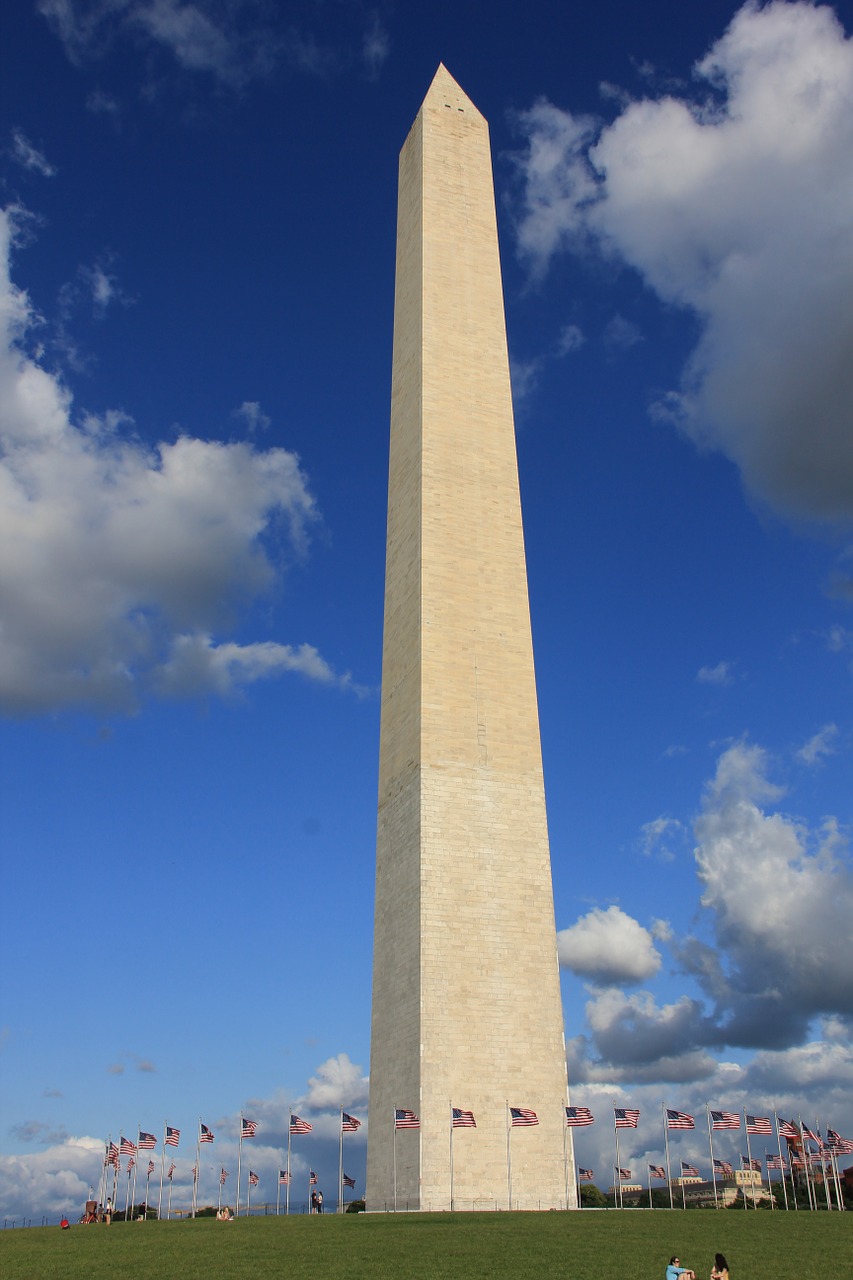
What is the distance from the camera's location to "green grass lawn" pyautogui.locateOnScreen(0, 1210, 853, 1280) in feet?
58.1

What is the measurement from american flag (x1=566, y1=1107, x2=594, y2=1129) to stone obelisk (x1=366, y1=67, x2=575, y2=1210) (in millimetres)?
337

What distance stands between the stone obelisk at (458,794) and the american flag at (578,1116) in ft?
1.11

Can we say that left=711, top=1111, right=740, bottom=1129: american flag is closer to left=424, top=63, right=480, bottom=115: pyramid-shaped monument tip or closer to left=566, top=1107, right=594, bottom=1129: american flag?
left=566, top=1107, right=594, bottom=1129: american flag

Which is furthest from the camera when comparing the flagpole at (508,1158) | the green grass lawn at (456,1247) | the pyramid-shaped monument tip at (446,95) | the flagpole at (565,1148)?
the pyramid-shaped monument tip at (446,95)

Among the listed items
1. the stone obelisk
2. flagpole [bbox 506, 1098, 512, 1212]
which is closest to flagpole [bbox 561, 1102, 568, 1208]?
the stone obelisk

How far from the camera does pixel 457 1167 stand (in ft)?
94.0

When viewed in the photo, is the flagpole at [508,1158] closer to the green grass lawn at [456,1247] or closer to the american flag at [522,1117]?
the american flag at [522,1117]

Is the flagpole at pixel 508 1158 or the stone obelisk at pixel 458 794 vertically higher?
the stone obelisk at pixel 458 794

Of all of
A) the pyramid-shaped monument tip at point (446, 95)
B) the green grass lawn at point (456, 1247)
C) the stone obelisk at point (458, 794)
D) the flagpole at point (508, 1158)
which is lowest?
the green grass lawn at point (456, 1247)

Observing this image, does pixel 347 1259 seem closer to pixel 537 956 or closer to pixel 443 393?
pixel 537 956

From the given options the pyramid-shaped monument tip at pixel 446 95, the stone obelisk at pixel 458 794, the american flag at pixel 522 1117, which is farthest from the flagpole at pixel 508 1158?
the pyramid-shaped monument tip at pixel 446 95

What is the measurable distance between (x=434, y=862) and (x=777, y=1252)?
13.8 metres

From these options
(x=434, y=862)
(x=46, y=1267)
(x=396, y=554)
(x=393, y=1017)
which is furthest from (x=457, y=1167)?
(x=396, y=554)

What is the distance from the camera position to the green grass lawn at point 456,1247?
17.7 meters
